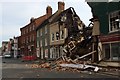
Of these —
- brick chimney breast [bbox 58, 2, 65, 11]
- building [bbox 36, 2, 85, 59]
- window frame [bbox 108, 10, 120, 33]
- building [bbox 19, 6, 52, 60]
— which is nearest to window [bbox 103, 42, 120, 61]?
window frame [bbox 108, 10, 120, 33]

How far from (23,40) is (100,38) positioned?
2321 inches

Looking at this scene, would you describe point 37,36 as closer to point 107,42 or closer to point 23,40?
point 23,40

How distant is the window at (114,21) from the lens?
88.5 ft

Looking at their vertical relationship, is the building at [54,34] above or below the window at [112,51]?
above

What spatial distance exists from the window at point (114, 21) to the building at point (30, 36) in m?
39.4

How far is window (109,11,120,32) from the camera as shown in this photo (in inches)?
1062

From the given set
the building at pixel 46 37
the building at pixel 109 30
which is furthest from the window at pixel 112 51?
the building at pixel 46 37

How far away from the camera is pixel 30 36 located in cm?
7562

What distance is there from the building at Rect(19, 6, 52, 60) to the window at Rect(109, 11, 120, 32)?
39.4 meters

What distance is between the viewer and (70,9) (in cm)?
5022

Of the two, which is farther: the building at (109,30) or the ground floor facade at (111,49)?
the building at (109,30)

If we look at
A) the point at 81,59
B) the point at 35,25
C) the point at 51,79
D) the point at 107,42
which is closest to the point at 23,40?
the point at 35,25

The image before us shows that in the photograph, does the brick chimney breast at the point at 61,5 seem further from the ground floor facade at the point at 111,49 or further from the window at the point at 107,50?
the window at the point at 107,50

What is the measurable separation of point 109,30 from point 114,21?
3.73 ft
